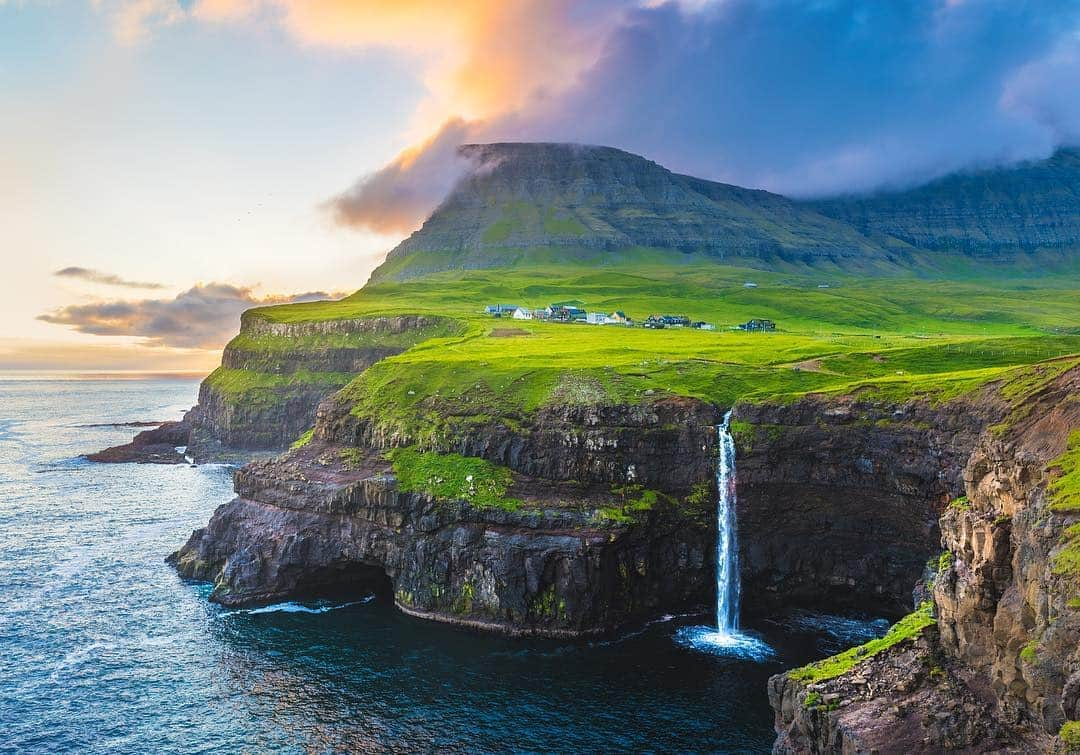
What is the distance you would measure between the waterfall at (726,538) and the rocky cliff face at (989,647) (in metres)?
31.1

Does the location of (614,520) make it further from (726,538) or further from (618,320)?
(618,320)

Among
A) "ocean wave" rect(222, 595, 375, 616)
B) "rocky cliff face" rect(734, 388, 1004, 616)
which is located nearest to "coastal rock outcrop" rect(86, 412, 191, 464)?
"ocean wave" rect(222, 595, 375, 616)

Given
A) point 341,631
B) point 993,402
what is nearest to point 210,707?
point 341,631

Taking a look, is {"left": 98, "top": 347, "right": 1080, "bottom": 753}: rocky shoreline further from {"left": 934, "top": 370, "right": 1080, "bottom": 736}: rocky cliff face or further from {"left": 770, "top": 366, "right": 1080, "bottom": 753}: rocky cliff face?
{"left": 770, "top": 366, "right": 1080, "bottom": 753}: rocky cliff face

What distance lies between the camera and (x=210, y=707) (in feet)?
182

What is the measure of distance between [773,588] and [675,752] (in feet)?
98.9

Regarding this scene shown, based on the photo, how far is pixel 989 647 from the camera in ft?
105

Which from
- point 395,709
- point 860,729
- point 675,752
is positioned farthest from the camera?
point 395,709

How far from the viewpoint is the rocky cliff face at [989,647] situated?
26484 mm

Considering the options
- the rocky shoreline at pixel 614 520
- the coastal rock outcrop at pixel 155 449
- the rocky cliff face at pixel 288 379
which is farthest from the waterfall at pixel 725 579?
the coastal rock outcrop at pixel 155 449

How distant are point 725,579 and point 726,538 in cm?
426

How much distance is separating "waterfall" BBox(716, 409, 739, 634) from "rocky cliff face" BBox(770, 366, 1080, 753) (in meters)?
31.1

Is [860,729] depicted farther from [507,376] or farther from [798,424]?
[507,376]

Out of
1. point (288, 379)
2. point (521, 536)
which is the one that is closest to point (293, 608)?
point (521, 536)
